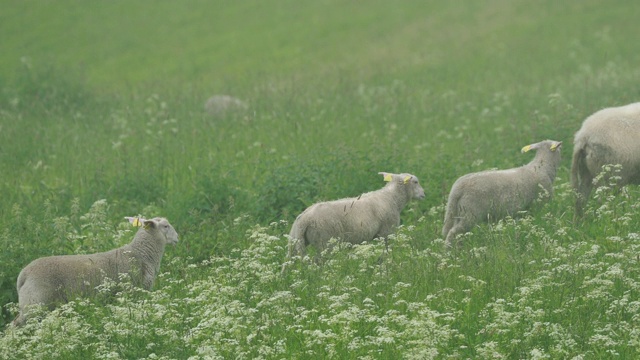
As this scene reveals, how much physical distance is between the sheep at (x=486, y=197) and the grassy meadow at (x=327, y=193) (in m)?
0.23

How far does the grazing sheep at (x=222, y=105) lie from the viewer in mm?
18297

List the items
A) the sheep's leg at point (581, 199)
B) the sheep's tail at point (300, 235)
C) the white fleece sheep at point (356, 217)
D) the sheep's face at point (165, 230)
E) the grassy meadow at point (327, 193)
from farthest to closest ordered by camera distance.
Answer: the sheep's leg at point (581, 199)
the sheep's face at point (165, 230)
the white fleece sheep at point (356, 217)
the sheep's tail at point (300, 235)
the grassy meadow at point (327, 193)

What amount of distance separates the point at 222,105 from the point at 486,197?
889cm

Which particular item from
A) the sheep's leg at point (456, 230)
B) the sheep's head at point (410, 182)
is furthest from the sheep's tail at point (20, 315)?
the sheep's leg at point (456, 230)

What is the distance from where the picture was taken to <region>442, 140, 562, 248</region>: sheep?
35.9 feet

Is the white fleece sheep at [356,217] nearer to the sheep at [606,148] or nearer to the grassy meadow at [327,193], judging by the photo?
the grassy meadow at [327,193]

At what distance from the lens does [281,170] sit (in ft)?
42.8

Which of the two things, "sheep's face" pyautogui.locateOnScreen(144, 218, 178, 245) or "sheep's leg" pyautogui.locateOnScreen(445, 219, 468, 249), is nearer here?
"sheep's leg" pyautogui.locateOnScreen(445, 219, 468, 249)

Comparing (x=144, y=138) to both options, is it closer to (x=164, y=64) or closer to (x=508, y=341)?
(x=508, y=341)

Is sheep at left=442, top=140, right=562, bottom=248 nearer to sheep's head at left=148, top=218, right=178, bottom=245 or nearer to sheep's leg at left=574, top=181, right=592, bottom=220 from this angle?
sheep's leg at left=574, top=181, right=592, bottom=220

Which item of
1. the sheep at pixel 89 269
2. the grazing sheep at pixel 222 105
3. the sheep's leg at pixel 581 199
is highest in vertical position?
the sheep at pixel 89 269

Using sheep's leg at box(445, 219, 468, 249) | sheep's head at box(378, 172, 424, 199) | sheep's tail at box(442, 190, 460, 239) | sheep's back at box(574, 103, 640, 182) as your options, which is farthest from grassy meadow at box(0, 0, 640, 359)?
sheep's back at box(574, 103, 640, 182)

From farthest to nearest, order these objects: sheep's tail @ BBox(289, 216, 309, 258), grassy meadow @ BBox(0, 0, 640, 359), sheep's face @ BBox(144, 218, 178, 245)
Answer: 1. sheep's face @ BBox(144, 218, 178, 245)
2. sheep's tail @ BBox(289, 216, 309, 258)
3. grassy meadow @ BBox(0, 0, 640, 359)

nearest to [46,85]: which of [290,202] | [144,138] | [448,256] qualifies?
[144,138]
